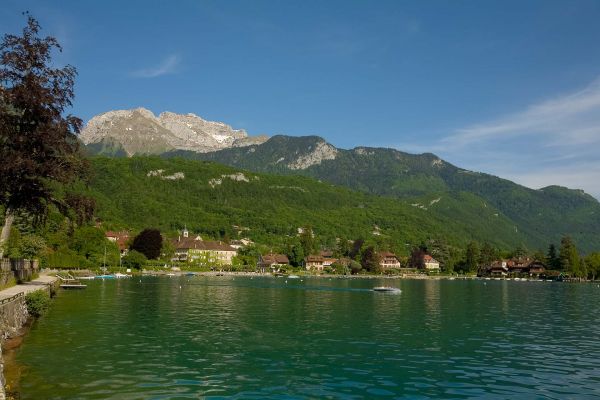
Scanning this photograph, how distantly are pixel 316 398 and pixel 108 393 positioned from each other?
27.2 ft

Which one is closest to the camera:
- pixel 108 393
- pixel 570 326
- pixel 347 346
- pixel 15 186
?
pixel 108 393

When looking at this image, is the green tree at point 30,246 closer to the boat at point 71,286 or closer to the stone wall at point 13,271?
the boat at point 71,286

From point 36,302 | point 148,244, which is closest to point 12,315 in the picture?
point 36,302

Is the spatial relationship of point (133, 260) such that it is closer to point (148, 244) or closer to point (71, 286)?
point (148, 244)

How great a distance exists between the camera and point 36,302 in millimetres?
39031

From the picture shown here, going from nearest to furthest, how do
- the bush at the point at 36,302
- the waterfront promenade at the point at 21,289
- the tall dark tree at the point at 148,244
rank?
the waterfront promenade at the point at 21,289, the bush at the point at 36,302, the tall dark tree at the point at 148,244

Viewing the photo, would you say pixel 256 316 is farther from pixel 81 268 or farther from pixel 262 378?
pixel 81 268

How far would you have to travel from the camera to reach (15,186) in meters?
39.4

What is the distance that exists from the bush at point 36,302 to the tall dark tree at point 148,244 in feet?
452

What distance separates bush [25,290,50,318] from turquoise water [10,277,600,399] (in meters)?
0.87

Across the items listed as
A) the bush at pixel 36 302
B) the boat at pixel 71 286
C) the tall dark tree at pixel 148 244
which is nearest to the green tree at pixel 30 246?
the boat at pixel 71 286

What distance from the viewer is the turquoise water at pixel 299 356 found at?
22.5 m

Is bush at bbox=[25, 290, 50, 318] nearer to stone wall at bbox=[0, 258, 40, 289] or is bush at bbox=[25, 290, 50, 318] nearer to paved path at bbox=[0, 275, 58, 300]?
paved path at bbox=[0, 275, 58, 300]

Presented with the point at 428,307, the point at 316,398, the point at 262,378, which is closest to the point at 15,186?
the point at 262,378
